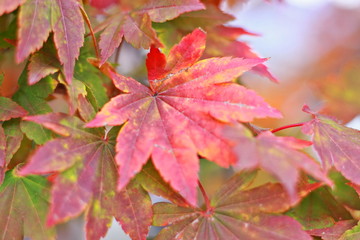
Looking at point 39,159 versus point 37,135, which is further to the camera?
point 37,135

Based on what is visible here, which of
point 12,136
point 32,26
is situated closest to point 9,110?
point 12,136

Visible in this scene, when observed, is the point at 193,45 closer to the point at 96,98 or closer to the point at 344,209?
the point at 96,98

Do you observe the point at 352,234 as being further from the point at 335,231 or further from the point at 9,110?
the point at 9,110

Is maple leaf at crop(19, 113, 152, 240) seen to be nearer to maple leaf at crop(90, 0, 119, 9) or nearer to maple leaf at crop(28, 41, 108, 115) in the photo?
maple leaf at crop(28, 41, 108, 115)

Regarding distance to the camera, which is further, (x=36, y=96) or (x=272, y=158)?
(x=36, y=96)

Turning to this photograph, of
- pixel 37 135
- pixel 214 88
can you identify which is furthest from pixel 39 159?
pixel 214 88

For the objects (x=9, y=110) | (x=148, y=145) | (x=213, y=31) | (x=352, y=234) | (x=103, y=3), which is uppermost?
(x=103, y=3)

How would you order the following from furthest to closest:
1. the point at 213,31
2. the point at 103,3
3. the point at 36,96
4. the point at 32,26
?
1. the point at 103,3
2. the point at 213,31
3. the point at 36,96
4. the point at 32,26
